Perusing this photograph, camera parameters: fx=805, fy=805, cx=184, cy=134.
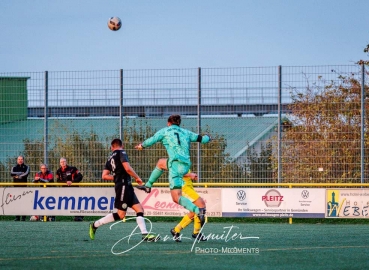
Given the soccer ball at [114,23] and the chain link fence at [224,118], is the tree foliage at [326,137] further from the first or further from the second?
the soccer ball at [114,23]

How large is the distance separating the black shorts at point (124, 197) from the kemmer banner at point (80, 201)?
28.5ft

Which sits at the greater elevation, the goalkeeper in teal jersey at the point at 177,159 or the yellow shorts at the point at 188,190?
the goalkeeper in teal jersey at the point at 177,159

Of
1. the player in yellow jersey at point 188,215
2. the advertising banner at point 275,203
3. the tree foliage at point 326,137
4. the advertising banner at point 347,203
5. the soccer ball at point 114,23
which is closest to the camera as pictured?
the player in yellow jersey at point 188,215

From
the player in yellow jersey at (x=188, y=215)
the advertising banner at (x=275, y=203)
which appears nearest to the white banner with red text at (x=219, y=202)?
the advertising banner at (x=275, y=203)

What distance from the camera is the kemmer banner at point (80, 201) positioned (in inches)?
864

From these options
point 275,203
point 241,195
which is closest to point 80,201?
point 241,195

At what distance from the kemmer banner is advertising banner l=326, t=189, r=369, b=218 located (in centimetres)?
299

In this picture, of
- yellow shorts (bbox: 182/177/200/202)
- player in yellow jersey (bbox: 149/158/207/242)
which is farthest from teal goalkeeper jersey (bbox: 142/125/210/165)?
yellow shorts (bbox: 182/177/200/202)

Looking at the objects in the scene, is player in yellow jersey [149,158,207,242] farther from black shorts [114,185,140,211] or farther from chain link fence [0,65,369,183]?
chain link fence [0,65,369,183]

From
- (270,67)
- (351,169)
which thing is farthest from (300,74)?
(351,169)

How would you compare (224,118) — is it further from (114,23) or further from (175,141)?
(175,141)

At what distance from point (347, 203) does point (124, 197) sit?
983cm

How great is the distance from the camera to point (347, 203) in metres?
21.4

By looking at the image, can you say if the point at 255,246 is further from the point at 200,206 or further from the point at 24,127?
the point at 24,127
